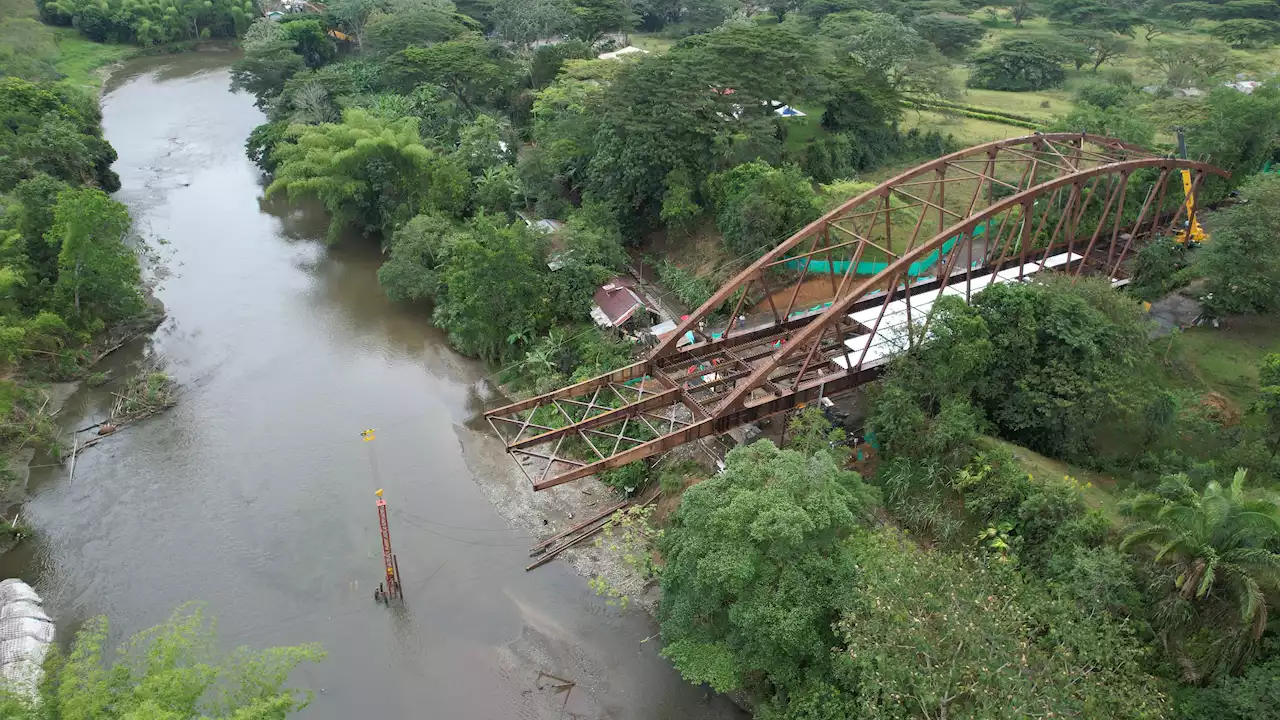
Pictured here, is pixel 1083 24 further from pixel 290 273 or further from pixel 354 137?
pixel 290 273

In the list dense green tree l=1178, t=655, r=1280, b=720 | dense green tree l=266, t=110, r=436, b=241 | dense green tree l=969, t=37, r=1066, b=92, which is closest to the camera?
dense green tree l=1178, t=655, r=1280, b=720

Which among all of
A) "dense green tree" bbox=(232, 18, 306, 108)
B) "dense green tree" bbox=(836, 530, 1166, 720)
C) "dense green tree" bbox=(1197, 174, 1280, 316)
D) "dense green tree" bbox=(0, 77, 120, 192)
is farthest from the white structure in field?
"dense green tree" bbox=(232, 18, 306, 108)

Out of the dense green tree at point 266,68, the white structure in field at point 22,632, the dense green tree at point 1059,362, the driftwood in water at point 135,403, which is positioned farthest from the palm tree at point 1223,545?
the dense green tree at point 266,68

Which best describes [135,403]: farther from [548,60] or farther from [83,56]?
[83,56]

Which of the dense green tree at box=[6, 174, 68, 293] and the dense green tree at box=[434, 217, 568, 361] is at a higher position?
the dense green tree at box=[6, 174, 68, 293]

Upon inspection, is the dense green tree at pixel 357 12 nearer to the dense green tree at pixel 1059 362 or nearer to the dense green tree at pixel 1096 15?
the dense green tree at pixel 1096 15

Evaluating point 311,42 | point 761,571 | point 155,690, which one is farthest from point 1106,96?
point 311,42

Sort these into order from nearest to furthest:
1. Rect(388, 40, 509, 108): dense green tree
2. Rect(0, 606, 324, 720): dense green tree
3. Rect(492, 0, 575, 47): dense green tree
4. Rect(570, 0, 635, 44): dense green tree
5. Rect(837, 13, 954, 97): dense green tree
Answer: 1. Rect(0, 606, 324, 720): dense green tree
2. Rect(837, 13, 954, 97): dense green tree
3. Rect(388, 40, 509, 108): dense green tree
4. Rect(492, 0, 575, 47): dense green tree
5. Rect(570, 0, 635, 44): dense green tree

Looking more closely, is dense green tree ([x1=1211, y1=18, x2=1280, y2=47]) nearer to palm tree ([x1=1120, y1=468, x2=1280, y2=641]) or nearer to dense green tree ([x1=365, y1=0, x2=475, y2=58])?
dense green tree ([x1=365, y1=0, x2=475, y2=58])
